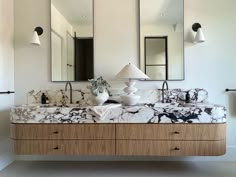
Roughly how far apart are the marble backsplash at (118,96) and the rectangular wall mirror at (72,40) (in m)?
0.20

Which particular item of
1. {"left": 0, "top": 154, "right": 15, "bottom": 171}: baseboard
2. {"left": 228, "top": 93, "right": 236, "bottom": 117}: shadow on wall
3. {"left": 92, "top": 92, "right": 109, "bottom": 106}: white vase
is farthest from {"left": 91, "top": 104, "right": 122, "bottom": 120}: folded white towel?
{"left": 228, "top": 93, "right": 236, "bottom": 117}: shadow on wall

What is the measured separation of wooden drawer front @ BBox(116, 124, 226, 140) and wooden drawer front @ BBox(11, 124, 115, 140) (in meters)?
0.14

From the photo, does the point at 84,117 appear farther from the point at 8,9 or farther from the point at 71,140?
the point at 8,9

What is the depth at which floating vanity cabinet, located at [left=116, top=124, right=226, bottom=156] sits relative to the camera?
9.22 ft

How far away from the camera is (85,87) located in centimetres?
354

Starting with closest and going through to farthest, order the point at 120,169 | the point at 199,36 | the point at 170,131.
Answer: the point at 170,131
the point at 120,169
the point at 199,36

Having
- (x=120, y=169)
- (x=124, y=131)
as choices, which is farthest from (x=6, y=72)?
(x=120, y=169)

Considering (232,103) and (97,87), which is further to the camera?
(232,103)

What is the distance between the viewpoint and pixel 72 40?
3.50 metres

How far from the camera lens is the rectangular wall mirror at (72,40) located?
3.50 meters

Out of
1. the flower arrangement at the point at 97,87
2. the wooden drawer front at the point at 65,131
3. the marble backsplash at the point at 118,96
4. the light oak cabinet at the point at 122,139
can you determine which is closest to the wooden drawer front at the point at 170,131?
the light oak cabinet at the point at 122,139

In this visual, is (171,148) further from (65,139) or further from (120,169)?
(65,139)

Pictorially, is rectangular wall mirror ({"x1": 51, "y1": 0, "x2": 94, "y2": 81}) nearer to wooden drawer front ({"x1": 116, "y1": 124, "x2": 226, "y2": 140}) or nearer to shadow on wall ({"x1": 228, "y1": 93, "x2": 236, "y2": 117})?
wooden drawer front ({"x1": 116, "y1": 124, "x2": 226, "y2": 140})

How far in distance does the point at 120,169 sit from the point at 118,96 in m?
0.92
